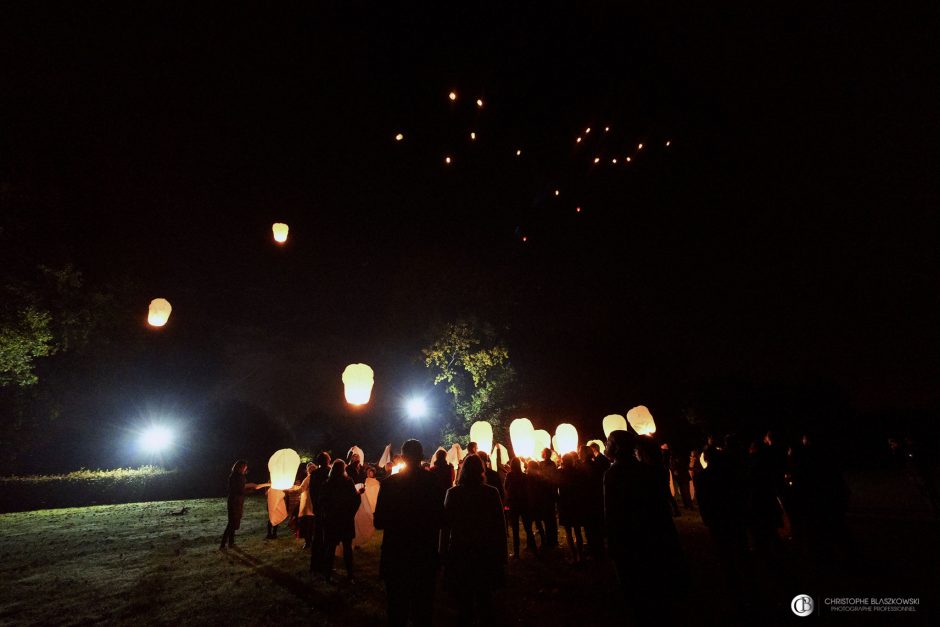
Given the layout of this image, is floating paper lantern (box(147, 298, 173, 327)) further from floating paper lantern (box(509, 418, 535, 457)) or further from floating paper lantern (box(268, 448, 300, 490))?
floating paper lantern (box(509, 418, 535, 457))

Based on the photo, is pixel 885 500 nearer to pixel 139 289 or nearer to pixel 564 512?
pixel 564 512

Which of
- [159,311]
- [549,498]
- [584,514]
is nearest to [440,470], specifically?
[584,514]

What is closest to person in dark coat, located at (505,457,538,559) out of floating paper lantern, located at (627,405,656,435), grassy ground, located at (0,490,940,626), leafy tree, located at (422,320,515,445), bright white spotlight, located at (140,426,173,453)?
grassy ground, located at (0,490,940,626)

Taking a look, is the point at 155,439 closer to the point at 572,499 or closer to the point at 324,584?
the point at 324,584

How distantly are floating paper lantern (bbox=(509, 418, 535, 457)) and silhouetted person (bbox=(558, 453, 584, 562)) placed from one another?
123 inches

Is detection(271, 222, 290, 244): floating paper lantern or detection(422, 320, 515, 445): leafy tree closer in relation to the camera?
detection(271, 222, 290, 244): floating paper lantern

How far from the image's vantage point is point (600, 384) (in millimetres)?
27094

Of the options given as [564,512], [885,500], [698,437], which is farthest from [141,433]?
[698,437]

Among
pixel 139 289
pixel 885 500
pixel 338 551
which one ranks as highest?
pixel 139 289

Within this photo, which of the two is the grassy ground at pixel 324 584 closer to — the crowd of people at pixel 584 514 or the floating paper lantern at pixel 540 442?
the crowd of people at pixel 584 514

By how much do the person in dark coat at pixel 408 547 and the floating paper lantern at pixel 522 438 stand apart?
6777 mm

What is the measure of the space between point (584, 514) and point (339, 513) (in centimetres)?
406

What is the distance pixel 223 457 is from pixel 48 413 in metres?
8.16

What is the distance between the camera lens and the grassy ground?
488 cm
